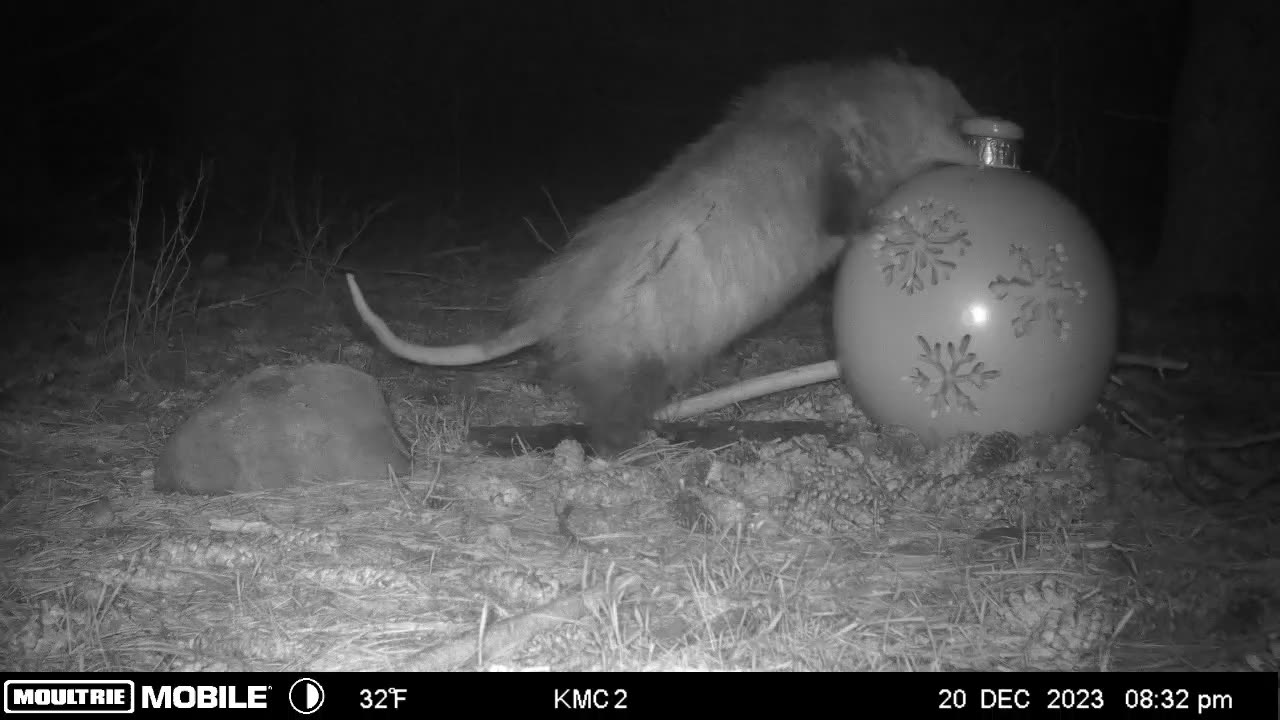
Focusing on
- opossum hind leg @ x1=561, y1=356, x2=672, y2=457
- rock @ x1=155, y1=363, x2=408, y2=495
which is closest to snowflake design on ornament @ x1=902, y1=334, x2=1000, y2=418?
opossum hind leg @ x1=561, y1=356, x2=672, y2=457

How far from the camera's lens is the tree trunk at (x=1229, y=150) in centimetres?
515

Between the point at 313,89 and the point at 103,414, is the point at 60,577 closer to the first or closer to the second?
the point at 103,414

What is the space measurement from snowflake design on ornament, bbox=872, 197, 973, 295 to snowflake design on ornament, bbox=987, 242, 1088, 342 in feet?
0.55

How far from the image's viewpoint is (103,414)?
3.95 metres

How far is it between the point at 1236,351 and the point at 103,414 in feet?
16.4

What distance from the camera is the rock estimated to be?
3172 mm

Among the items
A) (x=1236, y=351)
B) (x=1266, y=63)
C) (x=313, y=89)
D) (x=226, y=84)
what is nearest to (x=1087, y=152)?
(x=1266, y=63)

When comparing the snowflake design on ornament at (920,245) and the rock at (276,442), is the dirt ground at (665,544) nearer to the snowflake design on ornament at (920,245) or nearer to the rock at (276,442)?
the rock at (276,442)

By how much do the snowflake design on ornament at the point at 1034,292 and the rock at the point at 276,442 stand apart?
6.92ft

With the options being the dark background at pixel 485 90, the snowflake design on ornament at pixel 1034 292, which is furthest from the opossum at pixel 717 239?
the dark background at pixel 485 90
